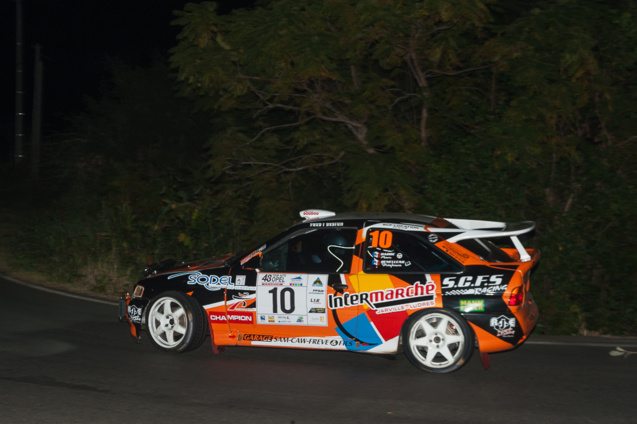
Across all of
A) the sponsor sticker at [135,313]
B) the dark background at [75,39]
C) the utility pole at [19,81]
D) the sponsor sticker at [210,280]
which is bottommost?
the sponsor sticker at [135,313]

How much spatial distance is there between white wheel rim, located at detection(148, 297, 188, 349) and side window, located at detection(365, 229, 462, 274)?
2.16 meters

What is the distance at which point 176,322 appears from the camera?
8320 mm

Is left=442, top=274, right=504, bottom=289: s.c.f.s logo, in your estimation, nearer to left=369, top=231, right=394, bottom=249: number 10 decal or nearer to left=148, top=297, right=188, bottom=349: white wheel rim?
left=369, top=231, right=394, bottom=249: number 10 decal

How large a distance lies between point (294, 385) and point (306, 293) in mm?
1068

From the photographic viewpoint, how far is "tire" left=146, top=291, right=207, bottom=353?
8.17 meters

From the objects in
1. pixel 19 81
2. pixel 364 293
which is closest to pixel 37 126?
pixel 19 81

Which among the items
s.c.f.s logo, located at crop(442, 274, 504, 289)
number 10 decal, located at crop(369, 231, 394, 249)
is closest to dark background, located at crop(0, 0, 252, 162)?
number 10 decal, located at crop(369, 231, 394, 249)

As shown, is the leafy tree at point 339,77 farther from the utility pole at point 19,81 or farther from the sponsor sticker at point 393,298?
the utility pole at point 19,81

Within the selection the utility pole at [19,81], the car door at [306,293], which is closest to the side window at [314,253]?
the car door at [306,293]

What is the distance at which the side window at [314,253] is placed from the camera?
793cm

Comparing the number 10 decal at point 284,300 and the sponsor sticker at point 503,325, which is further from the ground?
the number 10 decal at point 284,300

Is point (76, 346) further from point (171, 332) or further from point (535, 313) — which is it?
point (535, 313)

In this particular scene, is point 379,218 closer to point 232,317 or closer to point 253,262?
point 253,262

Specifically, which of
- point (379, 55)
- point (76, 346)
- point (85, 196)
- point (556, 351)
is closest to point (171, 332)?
point (76, 346)
